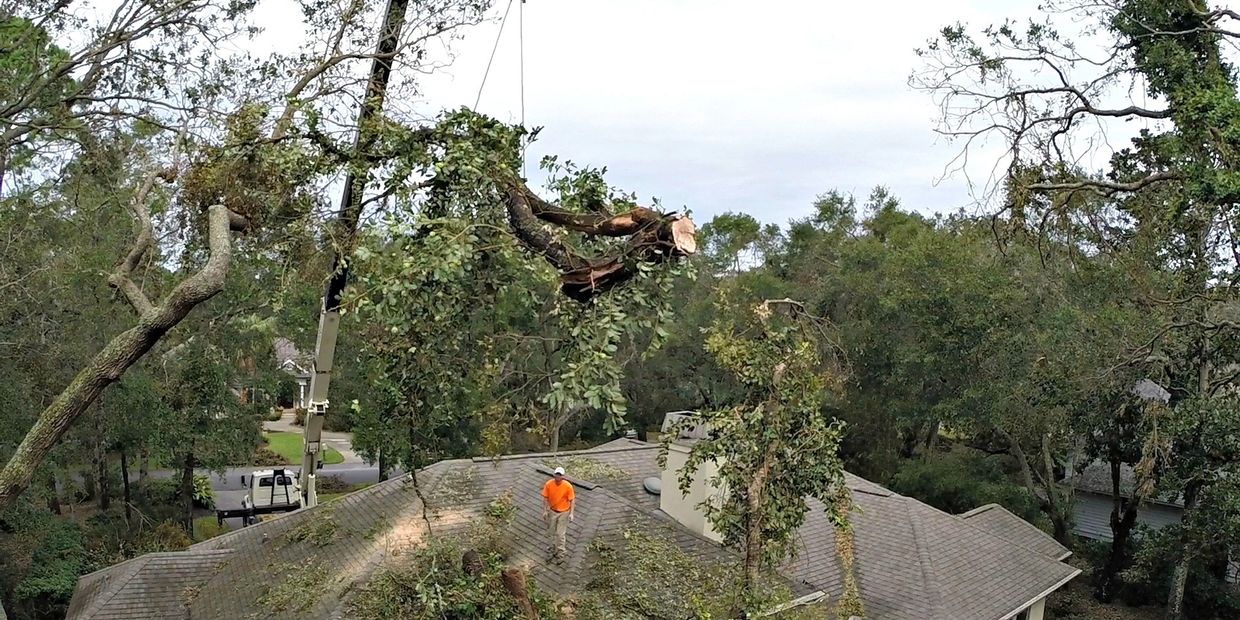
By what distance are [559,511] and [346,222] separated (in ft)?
13.9

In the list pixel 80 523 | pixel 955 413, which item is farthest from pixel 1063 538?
pixel 80 523

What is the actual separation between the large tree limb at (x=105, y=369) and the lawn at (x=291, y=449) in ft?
80.6

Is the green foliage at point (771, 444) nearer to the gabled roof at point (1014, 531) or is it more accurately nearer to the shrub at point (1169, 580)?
the gabled roof at point (1014, 531)

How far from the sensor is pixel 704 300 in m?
28.2

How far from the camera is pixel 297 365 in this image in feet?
51.4

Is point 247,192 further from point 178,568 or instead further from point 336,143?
point 178,568

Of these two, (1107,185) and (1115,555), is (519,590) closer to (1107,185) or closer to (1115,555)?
(1107,185)

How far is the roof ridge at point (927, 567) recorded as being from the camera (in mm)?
9938

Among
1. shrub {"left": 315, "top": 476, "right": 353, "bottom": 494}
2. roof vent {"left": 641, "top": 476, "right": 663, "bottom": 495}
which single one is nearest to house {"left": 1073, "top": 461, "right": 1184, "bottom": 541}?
roof vent {"left": 641, "top": 476, "right": 663, "bottom": 495}

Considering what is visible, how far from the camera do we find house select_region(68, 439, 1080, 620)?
30.6 feet

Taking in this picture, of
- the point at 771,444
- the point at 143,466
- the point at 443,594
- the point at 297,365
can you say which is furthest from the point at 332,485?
the point at 771,444

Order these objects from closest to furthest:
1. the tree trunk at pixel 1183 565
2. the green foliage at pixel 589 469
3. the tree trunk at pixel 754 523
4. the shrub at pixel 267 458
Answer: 1. the tree trunk at pixel 754 523
2. the green foliage at pixel 589 469
3. the tree trunk at pixel 1183 565
4. the shrub at pixel 267 458

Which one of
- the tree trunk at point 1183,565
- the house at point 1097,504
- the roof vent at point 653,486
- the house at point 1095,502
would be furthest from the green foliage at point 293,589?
the house at point 1095,502

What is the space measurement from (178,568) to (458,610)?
25.5 ft
